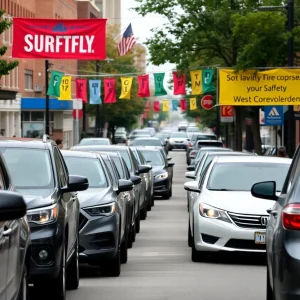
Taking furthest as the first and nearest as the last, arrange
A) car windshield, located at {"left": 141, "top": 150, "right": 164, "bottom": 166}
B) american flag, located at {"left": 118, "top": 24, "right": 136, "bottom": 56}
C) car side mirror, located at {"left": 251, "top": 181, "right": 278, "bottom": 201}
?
1. american flag, located at {"left": 118, "top": 24, "right": 136, "bottom": 56}
2. car windshield, located at {"left": 141, "top": 150, "right": 164, "bottom": 166}
3. car side mirror, located at {"left": 251, "top": 181, "right": 278, "bottom": 201}

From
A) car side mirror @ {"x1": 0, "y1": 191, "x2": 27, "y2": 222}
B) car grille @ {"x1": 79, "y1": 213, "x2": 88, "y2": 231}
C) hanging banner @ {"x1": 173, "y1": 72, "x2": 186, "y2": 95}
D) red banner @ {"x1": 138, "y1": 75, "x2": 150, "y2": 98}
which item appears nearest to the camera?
car side mirror @ {"x1": 0, "y1": 191, "x2": 27, "y2": 222}

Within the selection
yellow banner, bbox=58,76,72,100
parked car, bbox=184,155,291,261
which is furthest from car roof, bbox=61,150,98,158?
yellow banner, bbox=58,76,72,100

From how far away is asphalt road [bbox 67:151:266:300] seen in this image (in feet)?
42.1

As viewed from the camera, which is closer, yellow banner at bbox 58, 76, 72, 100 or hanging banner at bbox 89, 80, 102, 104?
yellow banner at bbox 58, 76, 72, 100

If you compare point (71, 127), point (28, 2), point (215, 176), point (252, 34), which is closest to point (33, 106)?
point (28, 2)

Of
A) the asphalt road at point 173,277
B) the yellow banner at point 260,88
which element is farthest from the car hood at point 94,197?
the yellow banner at point 260,88

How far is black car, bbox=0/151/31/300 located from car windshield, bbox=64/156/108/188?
713cm

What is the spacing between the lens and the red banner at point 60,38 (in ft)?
120

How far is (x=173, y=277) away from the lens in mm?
14695

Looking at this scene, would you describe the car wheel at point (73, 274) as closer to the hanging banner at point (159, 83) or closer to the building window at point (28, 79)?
the hanging banner at point (159, 83)

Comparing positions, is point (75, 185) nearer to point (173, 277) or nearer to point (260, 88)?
point (173, 277)

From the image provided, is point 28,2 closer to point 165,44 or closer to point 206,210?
point 165,44

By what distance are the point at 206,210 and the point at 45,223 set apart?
17.7 feet

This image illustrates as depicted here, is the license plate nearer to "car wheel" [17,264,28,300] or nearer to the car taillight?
"car wheel" [17,264,28,300]
